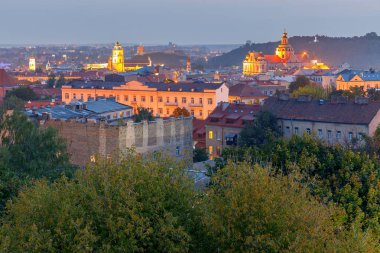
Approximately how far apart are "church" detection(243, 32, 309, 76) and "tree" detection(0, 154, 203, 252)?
347 feet

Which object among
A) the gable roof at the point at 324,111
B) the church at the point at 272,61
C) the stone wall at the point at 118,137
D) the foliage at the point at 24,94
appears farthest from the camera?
the church at the point at 272,61

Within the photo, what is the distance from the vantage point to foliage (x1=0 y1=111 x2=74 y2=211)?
25.6m

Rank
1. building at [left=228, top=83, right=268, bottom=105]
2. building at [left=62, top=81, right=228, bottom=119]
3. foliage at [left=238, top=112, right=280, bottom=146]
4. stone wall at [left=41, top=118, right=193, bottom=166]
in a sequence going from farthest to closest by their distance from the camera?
building at [left=228, top=83, right=268, bottom=105] < building at [left=62, top=81, right=228, bottom=119] < foliage at [left=238, top=112, right=280, bottom=146] < stone wall at [left=41, top=118, right=193, bottom=166]

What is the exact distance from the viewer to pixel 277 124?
4069 cm

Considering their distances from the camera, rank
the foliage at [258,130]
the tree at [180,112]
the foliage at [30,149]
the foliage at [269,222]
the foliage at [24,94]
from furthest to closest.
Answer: the foliage at [24,94] < the tree at [180,112] < the foliage at [258,130] < the foliage at [30,149] < the foliage at [269,222]

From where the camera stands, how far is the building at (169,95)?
61.1 meters

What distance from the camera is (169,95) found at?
207 ft

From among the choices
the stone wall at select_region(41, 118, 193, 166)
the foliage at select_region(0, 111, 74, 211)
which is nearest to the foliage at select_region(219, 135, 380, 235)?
the foliage at select_region(0, 111, 74, 211)

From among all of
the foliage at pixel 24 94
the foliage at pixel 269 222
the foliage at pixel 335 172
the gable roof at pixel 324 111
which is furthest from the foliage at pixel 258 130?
the foliage at pixel 24 94

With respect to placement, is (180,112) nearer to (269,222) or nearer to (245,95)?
(245,95)

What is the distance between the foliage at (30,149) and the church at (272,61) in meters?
90.3

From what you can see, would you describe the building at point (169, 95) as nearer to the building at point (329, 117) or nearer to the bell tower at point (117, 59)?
the building at point (329, 117)

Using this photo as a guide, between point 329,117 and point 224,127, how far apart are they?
6.60 meters

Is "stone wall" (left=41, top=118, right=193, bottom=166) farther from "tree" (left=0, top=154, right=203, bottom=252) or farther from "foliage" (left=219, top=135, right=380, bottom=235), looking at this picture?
"tree" (left=0, top=154, right=203, bottom=252)
